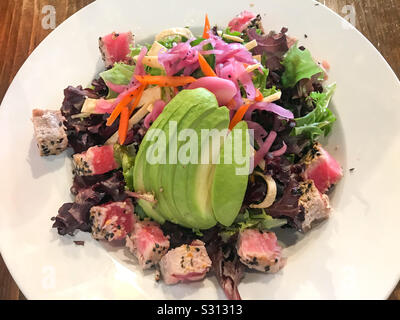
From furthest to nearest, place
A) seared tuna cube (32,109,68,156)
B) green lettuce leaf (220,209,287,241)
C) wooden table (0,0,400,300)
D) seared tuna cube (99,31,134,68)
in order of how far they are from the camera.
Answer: wooden table (0,0,400,300), seared tuna cube (99,31,134,68), seared tuna cube (32,109,68,156), green lettuce leaf (220,209,287,241)

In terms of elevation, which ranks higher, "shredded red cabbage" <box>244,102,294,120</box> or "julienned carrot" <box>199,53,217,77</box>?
"julienned carrot" <box>199,53,217,77</box>

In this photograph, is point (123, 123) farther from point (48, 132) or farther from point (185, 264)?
point (185, 264)

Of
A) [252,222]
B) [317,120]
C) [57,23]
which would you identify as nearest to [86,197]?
[252,222]

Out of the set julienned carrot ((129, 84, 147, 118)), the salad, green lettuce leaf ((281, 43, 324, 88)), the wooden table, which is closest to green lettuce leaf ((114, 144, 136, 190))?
the salad

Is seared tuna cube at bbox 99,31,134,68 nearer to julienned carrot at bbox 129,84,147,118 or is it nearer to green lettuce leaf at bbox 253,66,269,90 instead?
julienned carrot at bbox 129,84,147,118

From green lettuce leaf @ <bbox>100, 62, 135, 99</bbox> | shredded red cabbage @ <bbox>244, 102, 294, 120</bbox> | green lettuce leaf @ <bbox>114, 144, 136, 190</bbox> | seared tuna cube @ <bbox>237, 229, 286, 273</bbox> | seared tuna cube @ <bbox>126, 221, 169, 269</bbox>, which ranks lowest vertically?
seared tuna cube @ <bbox>237, 229, 286, 273</bbox>

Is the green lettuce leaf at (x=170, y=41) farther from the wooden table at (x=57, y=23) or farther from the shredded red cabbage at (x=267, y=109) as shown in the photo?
the wooden table at (x=57, y=23)
